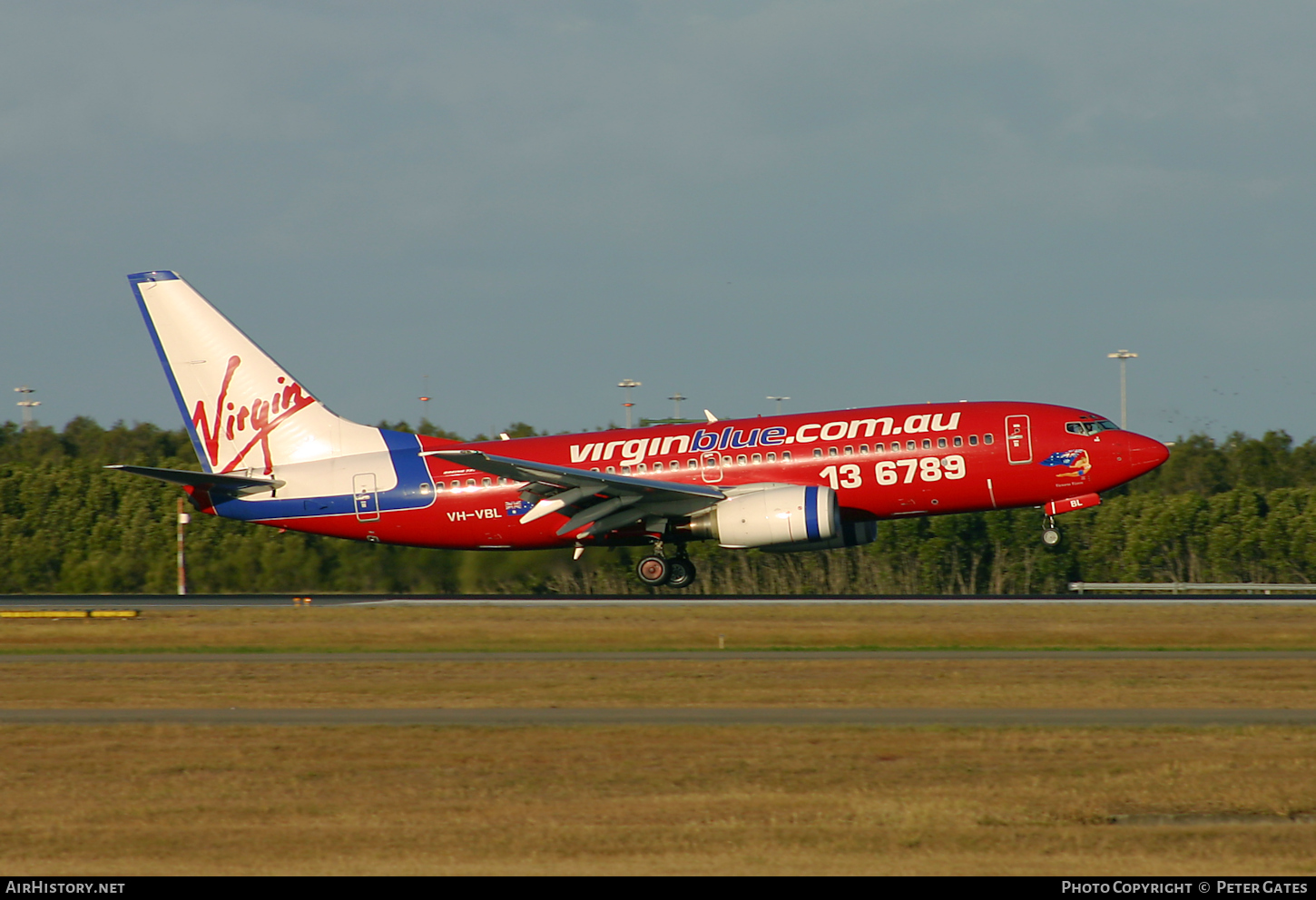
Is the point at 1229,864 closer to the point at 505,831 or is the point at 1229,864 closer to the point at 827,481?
the point at 505,831

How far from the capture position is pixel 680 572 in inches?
1526

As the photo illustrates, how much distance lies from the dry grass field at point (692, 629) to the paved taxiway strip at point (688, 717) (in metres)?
8.25

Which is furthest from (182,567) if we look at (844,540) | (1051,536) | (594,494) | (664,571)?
(1051,536)

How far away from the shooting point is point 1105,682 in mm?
20922

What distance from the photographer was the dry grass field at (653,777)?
38.0 feet

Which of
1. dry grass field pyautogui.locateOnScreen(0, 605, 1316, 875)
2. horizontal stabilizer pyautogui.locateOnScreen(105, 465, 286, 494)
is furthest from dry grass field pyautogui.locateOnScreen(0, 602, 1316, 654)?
Result: horizontal stabilizer pyautogui.locateOnScreen(105, 465, 286, 494)

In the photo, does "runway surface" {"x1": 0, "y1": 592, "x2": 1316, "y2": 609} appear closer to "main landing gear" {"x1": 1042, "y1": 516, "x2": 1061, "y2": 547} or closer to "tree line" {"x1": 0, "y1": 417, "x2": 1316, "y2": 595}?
"main landing gear" {"x1": 1042, "y1": 516, "x2": 1061, "y2": 547}

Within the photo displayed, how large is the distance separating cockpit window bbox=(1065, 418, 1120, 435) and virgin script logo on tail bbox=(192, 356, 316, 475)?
21.5 meters

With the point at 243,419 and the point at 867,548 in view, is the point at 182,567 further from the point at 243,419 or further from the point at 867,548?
the point at 867,548

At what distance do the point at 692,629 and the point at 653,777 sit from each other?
48.8 feet

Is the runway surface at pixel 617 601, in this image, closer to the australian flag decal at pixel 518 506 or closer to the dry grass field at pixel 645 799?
the australian flag decal at pixel 518 506

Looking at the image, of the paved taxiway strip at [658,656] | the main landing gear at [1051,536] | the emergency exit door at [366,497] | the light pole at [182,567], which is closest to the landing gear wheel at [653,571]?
the emergency exit door at [366,497]

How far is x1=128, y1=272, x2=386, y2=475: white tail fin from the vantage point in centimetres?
4062

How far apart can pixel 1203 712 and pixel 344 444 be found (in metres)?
27.9
